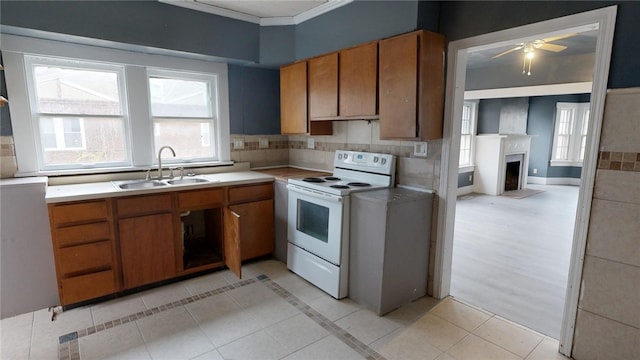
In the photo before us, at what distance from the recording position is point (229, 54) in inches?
129

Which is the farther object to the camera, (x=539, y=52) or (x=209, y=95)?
(x=539, y=52)

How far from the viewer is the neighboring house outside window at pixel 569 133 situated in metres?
8.51

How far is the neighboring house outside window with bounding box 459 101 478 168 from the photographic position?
750 centimetres

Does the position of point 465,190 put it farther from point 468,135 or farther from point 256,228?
point 256,228

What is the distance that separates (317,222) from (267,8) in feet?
6.72

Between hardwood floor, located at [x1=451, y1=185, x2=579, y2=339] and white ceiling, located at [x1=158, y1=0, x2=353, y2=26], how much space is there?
2.75m

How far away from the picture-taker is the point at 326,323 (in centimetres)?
232

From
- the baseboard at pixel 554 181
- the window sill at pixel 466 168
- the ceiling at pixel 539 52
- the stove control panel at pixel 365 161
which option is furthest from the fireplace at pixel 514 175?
the stove control panel at pixel 365 161

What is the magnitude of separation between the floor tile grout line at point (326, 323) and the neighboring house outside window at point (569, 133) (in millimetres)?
8962

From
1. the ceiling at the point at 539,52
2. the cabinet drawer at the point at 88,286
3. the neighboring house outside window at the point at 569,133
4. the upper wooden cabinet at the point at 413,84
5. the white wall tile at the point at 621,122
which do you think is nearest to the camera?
the white wall tile at the point at 621,122

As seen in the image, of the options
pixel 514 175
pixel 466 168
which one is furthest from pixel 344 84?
pixel 514 175

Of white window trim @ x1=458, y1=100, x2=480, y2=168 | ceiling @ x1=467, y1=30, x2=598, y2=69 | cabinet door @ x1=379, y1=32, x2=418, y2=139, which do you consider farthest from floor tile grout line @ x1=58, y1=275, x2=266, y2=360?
white window trim @ x1=458, y1=100, x2=480, y2=168

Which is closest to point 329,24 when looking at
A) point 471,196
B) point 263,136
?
point 263,136

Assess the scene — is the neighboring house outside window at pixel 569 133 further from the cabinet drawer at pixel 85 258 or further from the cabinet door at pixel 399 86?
the cabinet drawer at pixel 85 258
